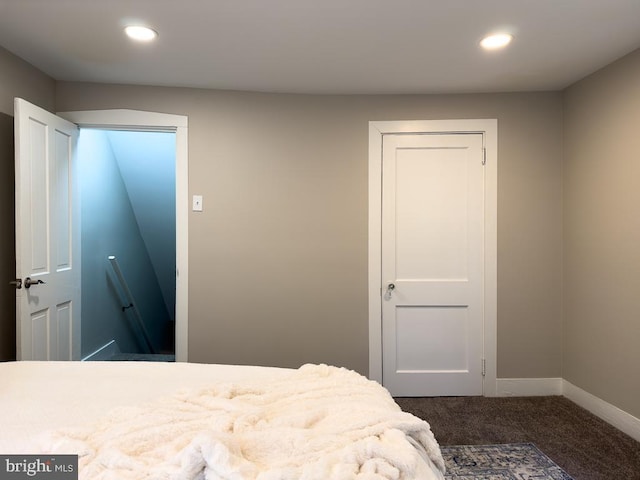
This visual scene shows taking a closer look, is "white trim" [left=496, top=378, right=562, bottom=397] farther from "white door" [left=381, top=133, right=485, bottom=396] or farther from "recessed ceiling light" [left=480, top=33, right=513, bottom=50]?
"recessed ceiling light" [left=480, top=33, right=513, bottom=50]

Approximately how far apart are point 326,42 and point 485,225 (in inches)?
70.0

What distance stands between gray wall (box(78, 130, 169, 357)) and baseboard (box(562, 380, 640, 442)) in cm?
392

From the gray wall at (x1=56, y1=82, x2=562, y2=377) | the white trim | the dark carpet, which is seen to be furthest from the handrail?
the white trim

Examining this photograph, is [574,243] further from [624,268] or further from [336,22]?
[336,22]

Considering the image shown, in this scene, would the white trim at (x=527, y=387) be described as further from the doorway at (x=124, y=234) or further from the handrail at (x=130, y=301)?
the handrail at (x=130, y=301)

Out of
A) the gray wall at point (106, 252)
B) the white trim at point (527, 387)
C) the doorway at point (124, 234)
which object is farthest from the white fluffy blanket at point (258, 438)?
the gray wall at point (106, 252)

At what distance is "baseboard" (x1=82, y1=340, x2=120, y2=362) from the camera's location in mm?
3604

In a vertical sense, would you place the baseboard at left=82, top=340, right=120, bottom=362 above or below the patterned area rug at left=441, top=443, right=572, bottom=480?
above

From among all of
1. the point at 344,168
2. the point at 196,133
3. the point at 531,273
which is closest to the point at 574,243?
the point at 531,273

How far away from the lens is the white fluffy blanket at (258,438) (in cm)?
83

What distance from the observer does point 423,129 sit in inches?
120

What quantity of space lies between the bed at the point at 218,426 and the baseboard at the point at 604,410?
82.0 inches

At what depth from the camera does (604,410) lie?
2625 mm

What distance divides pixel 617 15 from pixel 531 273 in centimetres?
175
